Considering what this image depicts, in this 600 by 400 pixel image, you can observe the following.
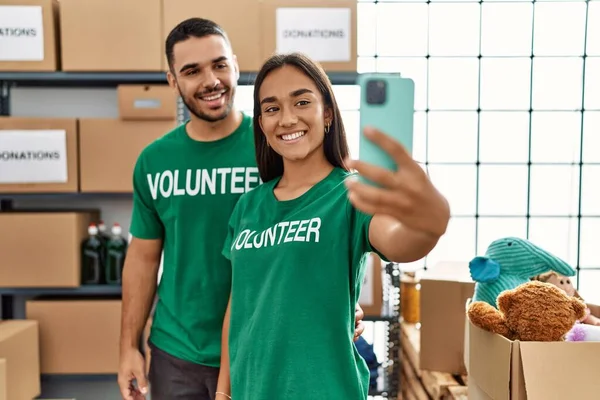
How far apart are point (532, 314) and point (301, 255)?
567mm

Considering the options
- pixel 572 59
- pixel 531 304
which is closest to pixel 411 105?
pixel 531 304

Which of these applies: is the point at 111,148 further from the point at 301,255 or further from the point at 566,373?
the point at 566,373

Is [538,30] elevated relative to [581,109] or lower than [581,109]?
elevated

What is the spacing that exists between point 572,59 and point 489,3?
0.54 m

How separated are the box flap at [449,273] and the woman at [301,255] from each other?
3.06 feet

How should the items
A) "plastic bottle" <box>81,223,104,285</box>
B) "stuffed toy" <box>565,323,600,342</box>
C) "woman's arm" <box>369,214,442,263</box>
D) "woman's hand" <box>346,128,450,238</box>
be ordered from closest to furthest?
"woman's hand" <box>346,128,450,238</box> < "woman's arm" <box>369,214,442,263</box> < "stuffed toy" <box>565,323,600,342</box> < "plastic bottle" <box>81,223,104,285</box>

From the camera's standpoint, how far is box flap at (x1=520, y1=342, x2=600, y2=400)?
44.4 inches

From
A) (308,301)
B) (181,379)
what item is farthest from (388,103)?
(181,379)

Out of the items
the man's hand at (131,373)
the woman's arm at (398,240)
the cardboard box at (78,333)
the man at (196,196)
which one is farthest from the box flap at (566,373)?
the cardboard box at (78,333)

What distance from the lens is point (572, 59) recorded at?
Answer: 3.09m

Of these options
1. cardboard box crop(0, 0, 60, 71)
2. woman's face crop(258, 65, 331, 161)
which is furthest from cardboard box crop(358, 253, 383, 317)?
cardboard box crop(0, 0, 60, 71)

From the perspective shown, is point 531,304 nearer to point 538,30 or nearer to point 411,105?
point 411,105

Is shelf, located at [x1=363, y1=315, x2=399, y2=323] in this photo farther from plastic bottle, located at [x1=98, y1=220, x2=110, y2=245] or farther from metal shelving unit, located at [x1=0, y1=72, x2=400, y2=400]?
plastic bottle, located at [x1=98, y1=220, x2=110, y2=245]

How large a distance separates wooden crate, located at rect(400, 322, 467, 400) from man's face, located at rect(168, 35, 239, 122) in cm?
115
